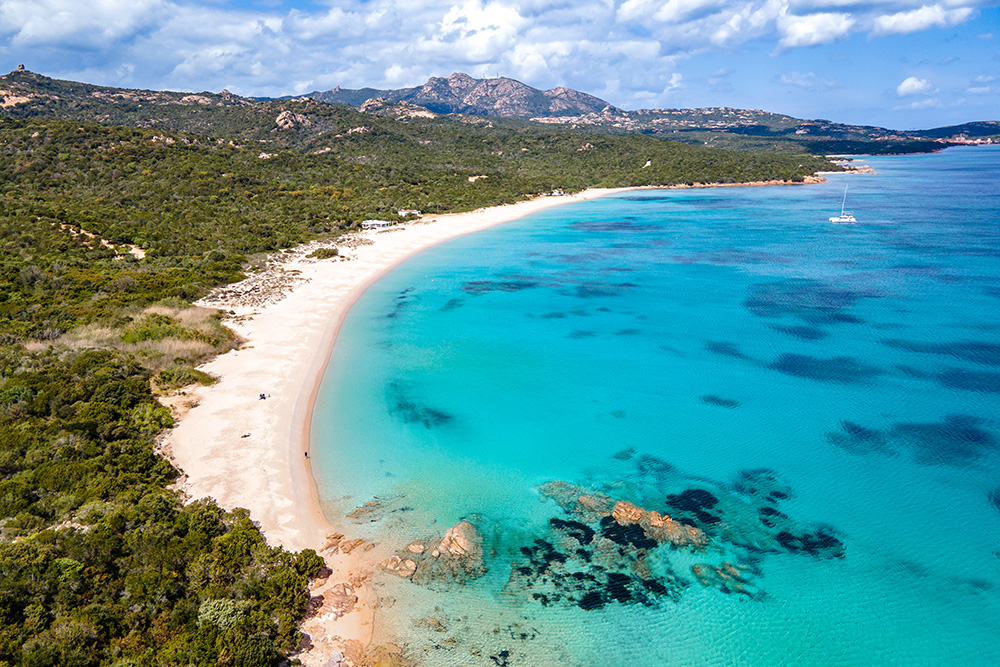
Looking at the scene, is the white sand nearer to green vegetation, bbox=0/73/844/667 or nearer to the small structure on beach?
green vegetation, bbox=0/73/844/667

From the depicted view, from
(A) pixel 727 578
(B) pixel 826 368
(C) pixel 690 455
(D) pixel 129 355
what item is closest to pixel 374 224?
(D) pixel 129 355

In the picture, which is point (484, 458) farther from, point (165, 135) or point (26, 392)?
point (165, 135)

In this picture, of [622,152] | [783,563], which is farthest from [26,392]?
[622,152]

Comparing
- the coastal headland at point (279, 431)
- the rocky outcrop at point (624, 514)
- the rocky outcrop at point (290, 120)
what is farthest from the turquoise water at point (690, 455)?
the rocky outcrop at point (290, 120)

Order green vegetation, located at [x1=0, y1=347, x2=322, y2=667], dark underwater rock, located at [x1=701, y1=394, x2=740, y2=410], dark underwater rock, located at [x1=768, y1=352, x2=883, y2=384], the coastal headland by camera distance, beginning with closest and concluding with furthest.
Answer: green vegetation, located at [x1=0, y1=347, x2=322, y2=667]
the coastal headland
dark underwater rock, located at [x1=701, y1=394, x2=740, y2=410]
dark underwater rock, located at [x1=768, y1=352, x2=883, y2=384]

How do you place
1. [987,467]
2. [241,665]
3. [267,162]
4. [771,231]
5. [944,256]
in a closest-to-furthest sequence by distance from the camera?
[241,665] → [987,467] → [944,256] → [771,231] → [267,162]

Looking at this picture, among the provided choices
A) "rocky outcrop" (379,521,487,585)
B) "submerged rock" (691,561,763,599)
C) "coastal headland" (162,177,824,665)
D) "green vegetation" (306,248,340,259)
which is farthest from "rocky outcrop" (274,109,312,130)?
"submerged rock" (691,561,763,599)

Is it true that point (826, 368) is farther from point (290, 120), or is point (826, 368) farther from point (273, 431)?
point (290, 120)
